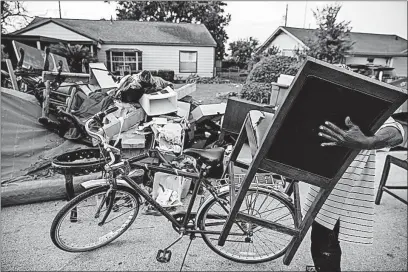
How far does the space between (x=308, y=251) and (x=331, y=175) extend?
159 cm

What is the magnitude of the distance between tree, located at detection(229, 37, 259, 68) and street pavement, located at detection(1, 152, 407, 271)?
268 centimetres

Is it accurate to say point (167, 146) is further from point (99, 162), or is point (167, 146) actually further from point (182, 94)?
point (182, 94)

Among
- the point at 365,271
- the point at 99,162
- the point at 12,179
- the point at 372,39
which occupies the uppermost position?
the point at 372,39

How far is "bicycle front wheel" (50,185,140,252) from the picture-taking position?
91.3 inches

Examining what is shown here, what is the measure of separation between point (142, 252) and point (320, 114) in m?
2.10

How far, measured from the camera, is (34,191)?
322cm

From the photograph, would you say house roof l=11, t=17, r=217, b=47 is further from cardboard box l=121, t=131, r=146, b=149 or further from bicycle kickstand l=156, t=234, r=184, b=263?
bicycle kickstand l=156, t=234, r=184, b=263

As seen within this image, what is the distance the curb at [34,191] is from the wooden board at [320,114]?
298cm

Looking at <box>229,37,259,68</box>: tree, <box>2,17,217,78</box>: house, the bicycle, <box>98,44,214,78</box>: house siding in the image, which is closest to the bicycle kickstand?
the bicycle

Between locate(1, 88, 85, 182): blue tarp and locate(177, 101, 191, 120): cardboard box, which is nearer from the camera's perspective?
locate(1, 88, 85, 182): blue tarp

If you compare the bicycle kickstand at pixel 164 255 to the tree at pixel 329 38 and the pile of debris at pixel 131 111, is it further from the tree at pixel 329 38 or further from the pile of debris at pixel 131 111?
the tree at pixel 329 38

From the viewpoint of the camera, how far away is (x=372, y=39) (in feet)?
60.4

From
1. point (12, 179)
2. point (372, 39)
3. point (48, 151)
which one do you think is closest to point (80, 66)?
point (48, 151)

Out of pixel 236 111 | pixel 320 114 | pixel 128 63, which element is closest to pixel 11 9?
pixel 128 63
